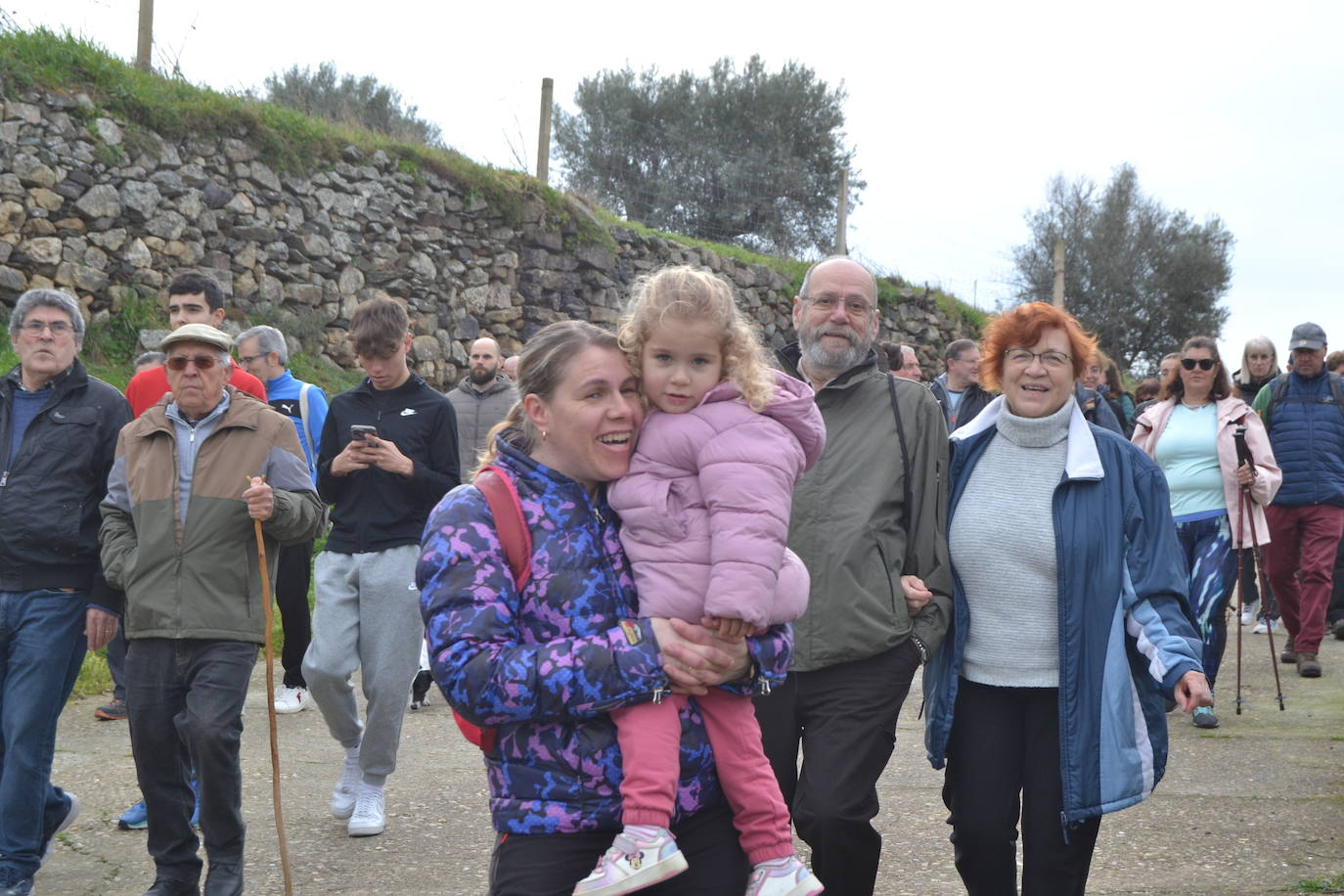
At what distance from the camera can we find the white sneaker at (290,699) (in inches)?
313

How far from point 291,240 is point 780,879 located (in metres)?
12.3

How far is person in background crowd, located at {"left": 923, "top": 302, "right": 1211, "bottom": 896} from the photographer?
368 centimetres

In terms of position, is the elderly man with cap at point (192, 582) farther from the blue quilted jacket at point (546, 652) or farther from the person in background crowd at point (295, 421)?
the person in background crowd at point (295, 421)

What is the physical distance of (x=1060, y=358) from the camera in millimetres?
4039

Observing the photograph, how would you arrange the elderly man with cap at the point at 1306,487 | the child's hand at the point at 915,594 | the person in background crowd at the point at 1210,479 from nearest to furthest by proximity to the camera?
the child's hand at the point at 915,594, the person in background crowd at the point at 1210,479, the elderly man with cap at the point at 1306,487

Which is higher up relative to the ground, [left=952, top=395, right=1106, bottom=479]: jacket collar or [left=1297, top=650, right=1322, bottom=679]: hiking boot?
[left=952, top=395, right=1106, bottom=479]: jacket collar

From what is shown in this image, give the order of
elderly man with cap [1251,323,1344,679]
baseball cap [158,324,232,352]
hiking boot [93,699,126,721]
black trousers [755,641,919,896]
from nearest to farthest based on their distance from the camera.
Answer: black trousers [755,641,919,896] → baseball cap [158,324,232,352] → hiking boot [93,699,126,721] → elderly man with cap [1251,323,1344,679]

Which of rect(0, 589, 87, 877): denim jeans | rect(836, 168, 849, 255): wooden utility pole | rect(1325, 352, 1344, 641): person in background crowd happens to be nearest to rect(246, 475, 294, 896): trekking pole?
rect(0, 589, 87, 877): denim jeans

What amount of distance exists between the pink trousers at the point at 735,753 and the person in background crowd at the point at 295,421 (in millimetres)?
5048

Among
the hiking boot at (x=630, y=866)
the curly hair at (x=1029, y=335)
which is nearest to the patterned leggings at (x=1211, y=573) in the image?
the curly hair at (x=1029, y=335)

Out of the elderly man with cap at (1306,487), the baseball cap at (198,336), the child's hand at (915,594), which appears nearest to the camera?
the child's hand at (915,594)

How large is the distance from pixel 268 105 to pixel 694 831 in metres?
13.2

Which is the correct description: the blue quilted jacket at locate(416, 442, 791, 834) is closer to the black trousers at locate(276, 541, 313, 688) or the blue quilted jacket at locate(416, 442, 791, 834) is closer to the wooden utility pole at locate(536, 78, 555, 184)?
the black trousers at locate(276, 541, 313, 688)

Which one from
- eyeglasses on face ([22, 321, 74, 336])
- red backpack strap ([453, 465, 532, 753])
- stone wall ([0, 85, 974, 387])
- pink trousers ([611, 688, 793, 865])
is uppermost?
stone wall ([0, 85, 974, 387])
